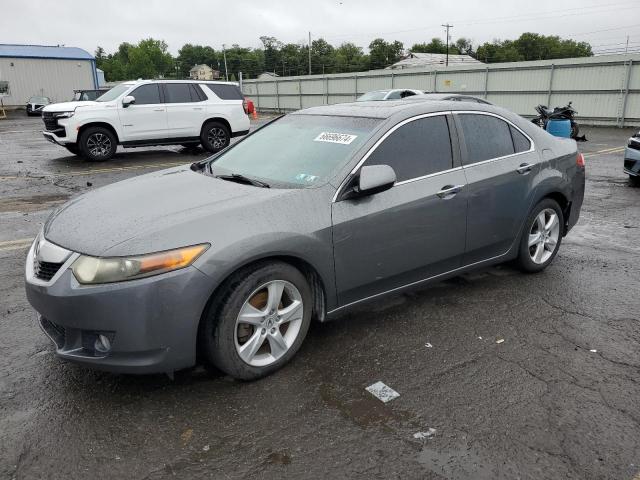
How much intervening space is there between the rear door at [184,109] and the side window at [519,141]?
10412mm

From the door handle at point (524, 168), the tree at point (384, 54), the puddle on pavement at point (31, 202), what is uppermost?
the tree at point (384, 54)

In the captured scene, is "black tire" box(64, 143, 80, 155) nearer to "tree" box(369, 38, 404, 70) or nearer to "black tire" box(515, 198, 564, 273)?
"black tire" box(515, 198, 564, 273)

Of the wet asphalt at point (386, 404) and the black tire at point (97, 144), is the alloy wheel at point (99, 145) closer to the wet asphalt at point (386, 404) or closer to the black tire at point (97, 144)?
the black tire at point (97, 144)

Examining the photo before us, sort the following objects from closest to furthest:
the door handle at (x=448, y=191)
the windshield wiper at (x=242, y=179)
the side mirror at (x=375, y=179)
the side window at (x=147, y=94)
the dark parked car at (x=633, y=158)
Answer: the side mirror at (x=375, y=179) < the windshield wiper at (x=242, y=179) < the door handle at (x=448, y=191) < the dark parked car at (x=633, y=158) < the side window at (x=147, y=94)

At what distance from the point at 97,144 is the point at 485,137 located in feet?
34.8

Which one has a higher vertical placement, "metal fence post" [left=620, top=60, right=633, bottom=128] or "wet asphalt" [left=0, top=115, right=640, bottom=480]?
"metal fence post" [left=620, top=60, right=633, bottom=128]

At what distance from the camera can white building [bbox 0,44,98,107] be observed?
132ft

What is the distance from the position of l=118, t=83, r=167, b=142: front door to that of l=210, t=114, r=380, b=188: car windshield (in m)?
9.25

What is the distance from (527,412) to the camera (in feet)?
9.30

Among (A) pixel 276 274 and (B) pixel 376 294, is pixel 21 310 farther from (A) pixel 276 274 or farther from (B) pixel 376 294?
(B) pixel 376 294

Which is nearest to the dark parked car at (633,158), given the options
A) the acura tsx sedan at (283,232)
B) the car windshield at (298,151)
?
the acura tsx sedan at (283,232)

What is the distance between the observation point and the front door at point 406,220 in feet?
11.0

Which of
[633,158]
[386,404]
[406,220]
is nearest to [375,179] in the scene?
[406,220]

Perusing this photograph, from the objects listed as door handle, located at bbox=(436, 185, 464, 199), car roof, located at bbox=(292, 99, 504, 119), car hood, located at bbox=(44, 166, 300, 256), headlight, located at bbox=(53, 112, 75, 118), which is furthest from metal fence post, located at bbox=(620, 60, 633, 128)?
car hood, located at bbox=(44, 166, 300, 256)
